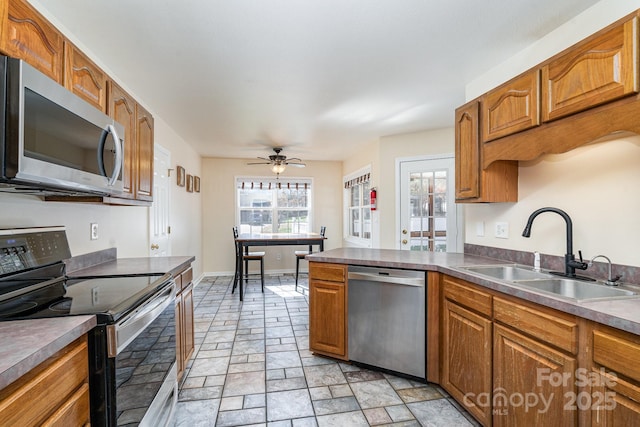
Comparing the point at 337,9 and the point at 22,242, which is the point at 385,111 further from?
the point at 22,242

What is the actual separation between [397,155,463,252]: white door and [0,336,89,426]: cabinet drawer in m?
3.80

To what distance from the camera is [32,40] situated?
1.23m

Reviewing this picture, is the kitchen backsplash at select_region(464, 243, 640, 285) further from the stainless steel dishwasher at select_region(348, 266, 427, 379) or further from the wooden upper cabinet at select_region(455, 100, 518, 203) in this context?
the stainless steel dishwasher at select_region(348, 266, 427, 379)

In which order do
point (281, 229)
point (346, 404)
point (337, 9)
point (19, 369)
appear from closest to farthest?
1. point (19, 369)
2. point (337, 9)
3. point (346, 404)
4. point (281, 229)

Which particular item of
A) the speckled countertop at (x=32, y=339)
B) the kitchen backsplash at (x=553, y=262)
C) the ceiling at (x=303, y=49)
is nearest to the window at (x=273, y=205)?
the ceiling at (x=303, y=49)

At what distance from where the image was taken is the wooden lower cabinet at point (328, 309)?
245 centimetres

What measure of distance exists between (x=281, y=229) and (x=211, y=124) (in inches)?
116

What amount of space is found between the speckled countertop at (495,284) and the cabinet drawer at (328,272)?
0.15ft

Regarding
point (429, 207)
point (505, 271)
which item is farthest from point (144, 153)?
point (429, 207)

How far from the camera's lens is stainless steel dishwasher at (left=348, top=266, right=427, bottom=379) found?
84.4 inches

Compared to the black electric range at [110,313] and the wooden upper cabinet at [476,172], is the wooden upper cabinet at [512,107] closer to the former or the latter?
the wooden upper cabinet at [476,172]

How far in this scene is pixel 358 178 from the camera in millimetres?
5410

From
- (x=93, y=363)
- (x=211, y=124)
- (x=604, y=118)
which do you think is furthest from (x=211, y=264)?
(x=604, y=118)

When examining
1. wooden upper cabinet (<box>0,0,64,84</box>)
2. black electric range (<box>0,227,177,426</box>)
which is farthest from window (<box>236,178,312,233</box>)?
wooden upper cabinet (<box>0,0,64,84</box>)
